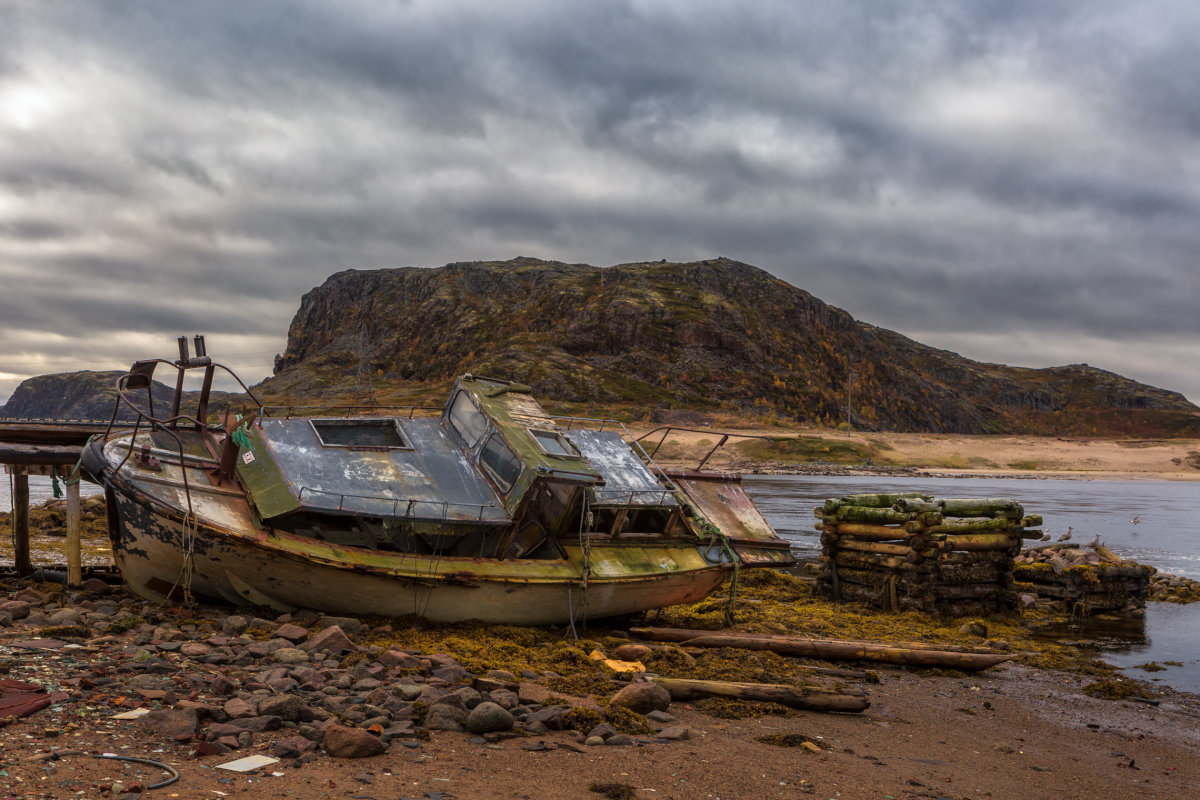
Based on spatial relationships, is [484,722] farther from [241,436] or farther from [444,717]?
[241,436]

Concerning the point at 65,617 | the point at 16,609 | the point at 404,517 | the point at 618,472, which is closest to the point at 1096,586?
the point at 618,472

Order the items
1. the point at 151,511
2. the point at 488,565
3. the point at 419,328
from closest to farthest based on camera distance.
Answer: the point at 151,511 < the point at 488,565 < the point at 419,328

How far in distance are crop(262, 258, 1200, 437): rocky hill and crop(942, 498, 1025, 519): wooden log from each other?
10236cm

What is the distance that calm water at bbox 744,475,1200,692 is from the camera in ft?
50.9

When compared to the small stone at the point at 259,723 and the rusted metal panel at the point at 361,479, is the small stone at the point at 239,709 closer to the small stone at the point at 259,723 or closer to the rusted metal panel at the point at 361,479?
the small stone at the point at 259,723

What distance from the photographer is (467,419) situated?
15297 mm

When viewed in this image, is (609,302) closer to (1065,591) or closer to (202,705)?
(1065,591)

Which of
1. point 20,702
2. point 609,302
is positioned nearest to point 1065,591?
point 20,702

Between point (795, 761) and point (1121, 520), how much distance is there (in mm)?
41848

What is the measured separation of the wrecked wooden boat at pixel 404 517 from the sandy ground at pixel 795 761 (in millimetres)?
3908

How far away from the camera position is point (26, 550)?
1538 centimetres

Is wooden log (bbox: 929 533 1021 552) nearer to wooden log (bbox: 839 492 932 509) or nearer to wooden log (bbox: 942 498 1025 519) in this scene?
wooden log (bbox: 942 498 1025 519)

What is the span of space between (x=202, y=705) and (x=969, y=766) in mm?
7307

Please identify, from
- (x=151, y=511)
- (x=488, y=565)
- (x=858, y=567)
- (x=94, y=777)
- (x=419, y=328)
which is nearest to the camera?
(x=94, y=777)
